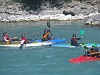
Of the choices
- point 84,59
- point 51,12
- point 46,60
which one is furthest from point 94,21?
point 84,59

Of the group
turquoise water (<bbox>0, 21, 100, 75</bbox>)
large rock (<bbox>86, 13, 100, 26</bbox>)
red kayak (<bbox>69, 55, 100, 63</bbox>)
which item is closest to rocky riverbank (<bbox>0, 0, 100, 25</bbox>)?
large rock (<bbox>86, 13, 100, 26</bbox>)

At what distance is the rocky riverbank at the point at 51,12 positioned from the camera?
156 feet

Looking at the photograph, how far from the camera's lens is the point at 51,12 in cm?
4869

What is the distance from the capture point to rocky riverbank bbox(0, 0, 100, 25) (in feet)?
156

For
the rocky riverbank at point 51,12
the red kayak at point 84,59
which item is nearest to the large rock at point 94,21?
the rocky riverbank at point 51,12

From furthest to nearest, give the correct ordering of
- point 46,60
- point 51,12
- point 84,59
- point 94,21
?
1. point 51,12
2. point 94,21
3. point 46,60
4. point 84,59

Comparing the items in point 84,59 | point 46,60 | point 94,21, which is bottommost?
point 46,60

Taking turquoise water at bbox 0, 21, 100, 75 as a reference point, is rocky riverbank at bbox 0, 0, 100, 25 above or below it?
above

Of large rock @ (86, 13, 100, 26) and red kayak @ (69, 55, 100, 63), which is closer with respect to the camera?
red kayak @ (69, 55, 100, 63)

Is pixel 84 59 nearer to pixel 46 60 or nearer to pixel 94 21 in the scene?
pixel 46 60

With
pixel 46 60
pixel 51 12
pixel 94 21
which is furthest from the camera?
pixel 51 12

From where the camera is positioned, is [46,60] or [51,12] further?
[51,12]

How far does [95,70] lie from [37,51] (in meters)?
6.99

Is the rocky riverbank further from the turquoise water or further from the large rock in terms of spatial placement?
the turquoise water
